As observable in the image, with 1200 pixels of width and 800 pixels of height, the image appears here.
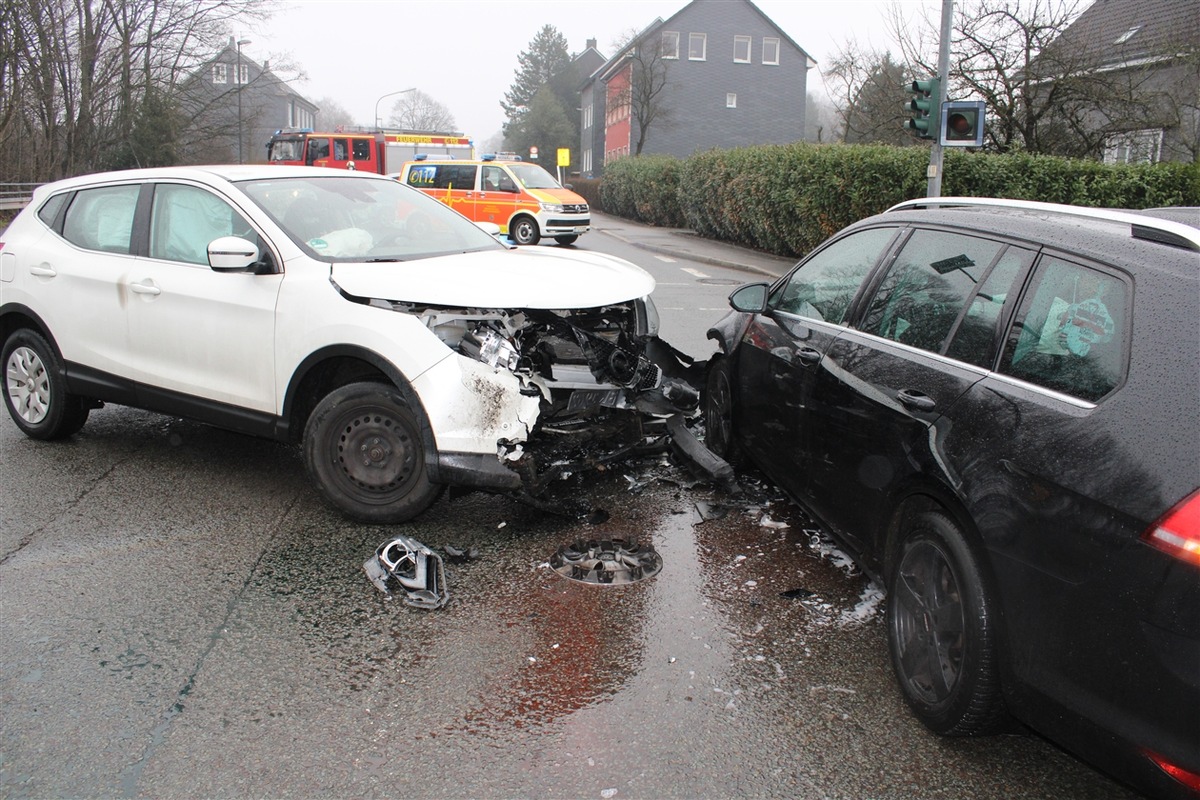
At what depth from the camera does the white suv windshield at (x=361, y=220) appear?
16.8ft

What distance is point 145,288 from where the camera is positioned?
5.41m

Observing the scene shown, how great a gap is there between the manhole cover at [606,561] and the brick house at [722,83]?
54.3 meters

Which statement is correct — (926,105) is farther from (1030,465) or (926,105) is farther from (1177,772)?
(1177,772)

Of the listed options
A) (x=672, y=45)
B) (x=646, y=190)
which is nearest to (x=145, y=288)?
(x=646, y=190)

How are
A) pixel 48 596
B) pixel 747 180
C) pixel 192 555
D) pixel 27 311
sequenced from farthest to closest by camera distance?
1. pixel 747 180
2. pixel 27 311
3. pixel 192 555
4. pixel 48 596

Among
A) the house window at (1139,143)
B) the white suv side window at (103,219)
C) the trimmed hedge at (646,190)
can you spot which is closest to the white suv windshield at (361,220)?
the white suv side window at (103,219)

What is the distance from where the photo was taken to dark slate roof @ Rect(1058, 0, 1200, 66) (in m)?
18.9

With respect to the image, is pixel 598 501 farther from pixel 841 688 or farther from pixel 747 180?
pixel 747 180

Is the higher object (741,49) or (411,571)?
(741,49)

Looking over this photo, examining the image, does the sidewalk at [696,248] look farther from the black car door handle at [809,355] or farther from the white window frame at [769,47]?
the white window frame at [769,47]

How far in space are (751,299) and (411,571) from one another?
219 centimetres

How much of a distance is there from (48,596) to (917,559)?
3562mm

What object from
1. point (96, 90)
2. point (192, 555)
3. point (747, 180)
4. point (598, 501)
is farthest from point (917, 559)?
point (96, 90)

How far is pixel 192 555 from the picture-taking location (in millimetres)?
4520
